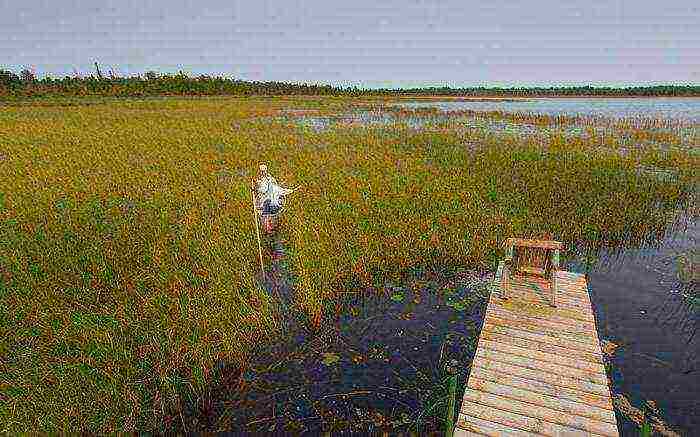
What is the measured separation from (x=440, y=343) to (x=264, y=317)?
107 inches

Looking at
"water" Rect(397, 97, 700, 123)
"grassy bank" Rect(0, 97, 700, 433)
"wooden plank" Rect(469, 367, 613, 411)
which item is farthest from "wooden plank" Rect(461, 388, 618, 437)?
"water" Rect(397, 97, 700, 123)

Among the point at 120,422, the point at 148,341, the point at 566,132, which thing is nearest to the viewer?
the point at 120,422

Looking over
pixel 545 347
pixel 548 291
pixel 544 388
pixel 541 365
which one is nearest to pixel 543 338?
pixel 545 347

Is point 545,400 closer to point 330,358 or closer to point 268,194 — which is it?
point 330,358

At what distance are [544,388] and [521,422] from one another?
61cm

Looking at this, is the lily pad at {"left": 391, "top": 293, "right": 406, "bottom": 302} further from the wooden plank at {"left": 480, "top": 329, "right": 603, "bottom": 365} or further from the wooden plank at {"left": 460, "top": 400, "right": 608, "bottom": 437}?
the wooden plank at {"left": 460, "top": 400, "right": 608, "bottom": 437}

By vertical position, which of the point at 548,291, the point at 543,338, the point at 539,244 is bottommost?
the point at 543,338

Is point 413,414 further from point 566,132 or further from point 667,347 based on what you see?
point 566,132

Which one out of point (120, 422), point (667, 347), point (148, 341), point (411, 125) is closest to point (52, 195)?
point (148, 341)

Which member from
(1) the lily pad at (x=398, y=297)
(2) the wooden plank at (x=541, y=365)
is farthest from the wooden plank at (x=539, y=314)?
(1) the lily pad at (x=398, y=297)

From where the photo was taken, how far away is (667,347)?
18.1ft

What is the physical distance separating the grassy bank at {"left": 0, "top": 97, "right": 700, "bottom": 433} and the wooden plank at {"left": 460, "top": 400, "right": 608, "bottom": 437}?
2876mm

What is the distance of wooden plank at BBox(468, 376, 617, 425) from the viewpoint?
3.75 meters

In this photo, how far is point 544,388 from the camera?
4105mm
